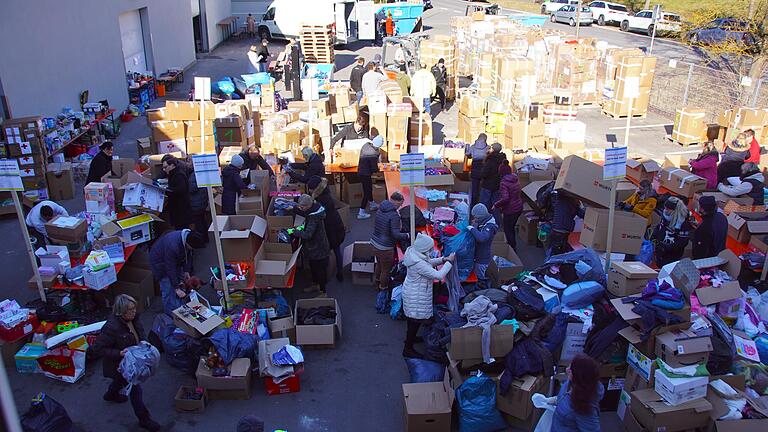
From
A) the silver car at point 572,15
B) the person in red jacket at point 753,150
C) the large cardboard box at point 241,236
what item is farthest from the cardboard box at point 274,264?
the silver car at point 572,15

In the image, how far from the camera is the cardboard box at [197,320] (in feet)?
20.7

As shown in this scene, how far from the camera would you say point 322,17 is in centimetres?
2812

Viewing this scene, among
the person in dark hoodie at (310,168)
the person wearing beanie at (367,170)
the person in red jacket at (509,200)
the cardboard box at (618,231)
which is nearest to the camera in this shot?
the cardboard box at (618,231)

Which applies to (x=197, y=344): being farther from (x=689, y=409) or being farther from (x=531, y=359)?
(x=689, y=409)

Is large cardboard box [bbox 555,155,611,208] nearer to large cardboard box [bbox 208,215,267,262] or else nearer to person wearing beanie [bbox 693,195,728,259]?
person wearing beanie [bbox 693,195,728,259]

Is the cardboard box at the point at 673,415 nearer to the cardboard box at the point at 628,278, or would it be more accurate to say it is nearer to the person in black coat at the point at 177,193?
the cardboard box at the point at 628,278

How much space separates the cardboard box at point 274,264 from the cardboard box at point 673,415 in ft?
14.0

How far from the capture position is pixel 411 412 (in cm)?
552

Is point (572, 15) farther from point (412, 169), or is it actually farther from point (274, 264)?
point (274, 264)

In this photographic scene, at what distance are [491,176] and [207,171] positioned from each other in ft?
15.3

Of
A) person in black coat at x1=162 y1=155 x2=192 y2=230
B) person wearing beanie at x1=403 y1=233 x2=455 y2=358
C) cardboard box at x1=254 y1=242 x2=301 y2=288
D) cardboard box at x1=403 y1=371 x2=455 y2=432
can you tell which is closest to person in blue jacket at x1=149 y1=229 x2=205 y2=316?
cardboard box at x1=254 y1=242 x2=301 y2=288

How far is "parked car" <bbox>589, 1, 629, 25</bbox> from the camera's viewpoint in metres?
34.6

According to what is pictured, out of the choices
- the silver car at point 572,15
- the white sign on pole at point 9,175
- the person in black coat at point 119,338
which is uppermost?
the silver car at point 572,15

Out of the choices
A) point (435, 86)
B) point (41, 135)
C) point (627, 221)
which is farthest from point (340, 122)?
point (627, 221)
